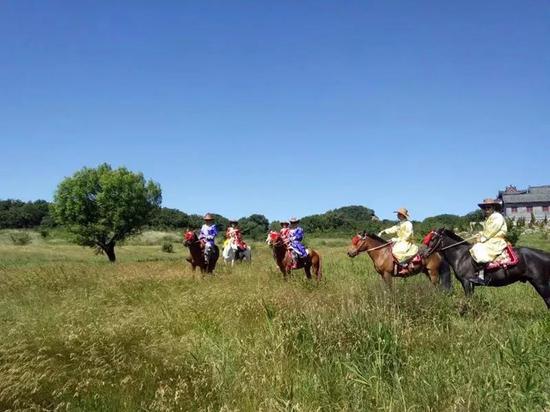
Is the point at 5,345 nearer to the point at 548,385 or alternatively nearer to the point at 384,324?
the point at 384,324

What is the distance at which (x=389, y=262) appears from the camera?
1372 cm

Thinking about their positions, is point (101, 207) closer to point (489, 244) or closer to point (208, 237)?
point (208, 237)

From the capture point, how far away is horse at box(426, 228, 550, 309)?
10695mm

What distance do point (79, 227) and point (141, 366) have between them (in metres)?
48.2

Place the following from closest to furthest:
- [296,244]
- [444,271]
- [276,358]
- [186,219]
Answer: [276,358] → [444,271] → [296,244] → [186,219]

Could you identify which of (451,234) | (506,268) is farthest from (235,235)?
(506,268)

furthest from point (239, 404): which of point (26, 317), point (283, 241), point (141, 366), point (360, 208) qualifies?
point (360, 208)

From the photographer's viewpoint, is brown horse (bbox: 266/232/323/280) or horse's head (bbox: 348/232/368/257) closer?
horse's head (bbox: 348/232/368/257)

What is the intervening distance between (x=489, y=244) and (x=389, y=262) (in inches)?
120

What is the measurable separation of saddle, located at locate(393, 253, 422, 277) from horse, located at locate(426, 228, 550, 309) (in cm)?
76

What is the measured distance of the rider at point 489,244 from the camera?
11.1 m

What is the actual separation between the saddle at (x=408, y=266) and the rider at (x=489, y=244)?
1896 millimetres

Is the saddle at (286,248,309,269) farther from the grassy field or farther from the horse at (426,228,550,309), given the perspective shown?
the grassy field

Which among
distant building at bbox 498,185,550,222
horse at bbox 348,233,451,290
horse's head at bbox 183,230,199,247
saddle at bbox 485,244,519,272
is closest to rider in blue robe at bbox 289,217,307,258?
horse at bbox 348,233,451,290
